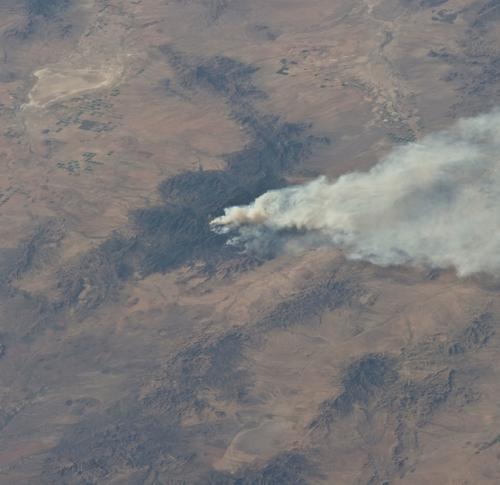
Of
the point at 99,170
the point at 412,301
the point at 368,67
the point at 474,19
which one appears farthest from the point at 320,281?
the point at 474,19

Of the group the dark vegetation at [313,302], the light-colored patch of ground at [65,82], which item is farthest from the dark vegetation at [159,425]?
the light-colored patch of ground at [65,82]

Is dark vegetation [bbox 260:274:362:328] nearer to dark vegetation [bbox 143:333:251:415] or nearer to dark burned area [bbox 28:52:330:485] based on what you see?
dark burned area [bbox 28:52:330:485]

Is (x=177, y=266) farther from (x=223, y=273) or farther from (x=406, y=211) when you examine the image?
(x=406, y=211)

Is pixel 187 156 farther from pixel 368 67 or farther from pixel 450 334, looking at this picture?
pixel 450 334

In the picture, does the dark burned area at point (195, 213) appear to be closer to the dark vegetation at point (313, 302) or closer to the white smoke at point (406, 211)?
the white smoke at point (406, 211)

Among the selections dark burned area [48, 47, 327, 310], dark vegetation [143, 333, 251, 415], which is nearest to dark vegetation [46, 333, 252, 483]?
dark vegetation [143, 333, 251, 415]

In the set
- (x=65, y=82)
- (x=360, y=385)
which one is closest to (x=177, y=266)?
(x=360, y=385)
